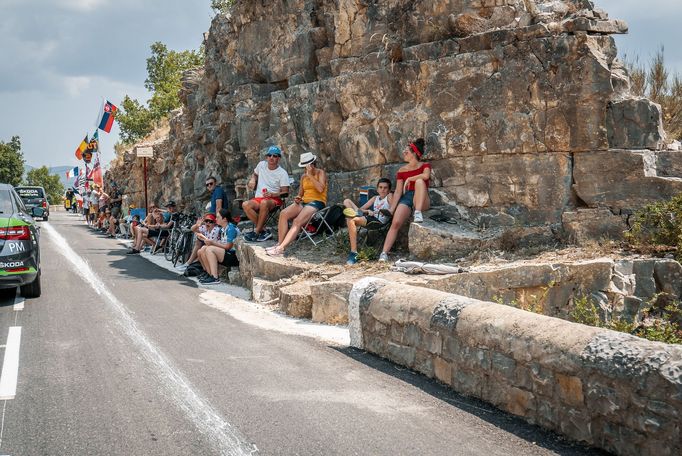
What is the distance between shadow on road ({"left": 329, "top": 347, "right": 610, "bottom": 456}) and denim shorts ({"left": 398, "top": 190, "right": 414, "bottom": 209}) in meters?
4.08

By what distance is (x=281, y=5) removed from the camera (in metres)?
15.9

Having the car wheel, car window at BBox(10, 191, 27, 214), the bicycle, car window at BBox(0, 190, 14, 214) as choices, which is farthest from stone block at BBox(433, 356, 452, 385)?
the bicycle

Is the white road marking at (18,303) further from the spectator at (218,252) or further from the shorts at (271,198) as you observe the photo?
the shorts at (271,198)

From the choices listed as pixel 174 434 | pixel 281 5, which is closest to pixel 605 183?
pixel 174 434

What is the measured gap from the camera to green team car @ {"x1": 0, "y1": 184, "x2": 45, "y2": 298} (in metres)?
8.97

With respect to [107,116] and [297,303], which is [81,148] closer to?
[107,116]

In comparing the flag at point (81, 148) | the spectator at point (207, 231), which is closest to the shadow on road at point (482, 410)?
the spectator at point (207, 231)

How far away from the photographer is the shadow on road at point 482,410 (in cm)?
413

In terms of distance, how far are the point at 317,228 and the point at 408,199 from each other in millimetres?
2184

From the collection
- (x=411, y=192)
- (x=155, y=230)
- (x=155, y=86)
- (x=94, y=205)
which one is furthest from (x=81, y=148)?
(x=411, y=192)

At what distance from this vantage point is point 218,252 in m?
12.6

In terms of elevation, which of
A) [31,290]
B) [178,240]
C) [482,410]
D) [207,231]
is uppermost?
[207,231]

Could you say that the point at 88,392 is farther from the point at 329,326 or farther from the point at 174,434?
the point at 329,326

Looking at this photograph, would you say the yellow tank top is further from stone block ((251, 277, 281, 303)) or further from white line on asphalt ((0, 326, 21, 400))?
white line on asphalt ((0, 326, 21, 400))
